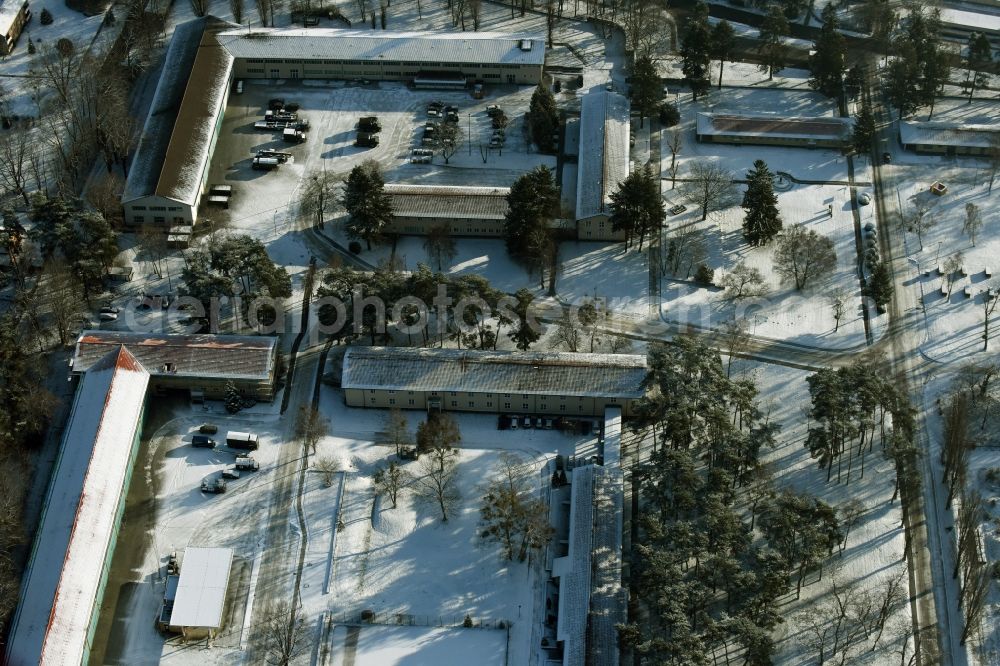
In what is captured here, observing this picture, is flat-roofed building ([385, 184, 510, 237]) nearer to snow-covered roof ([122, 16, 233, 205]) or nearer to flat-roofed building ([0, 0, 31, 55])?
snow-covered roof ([122, 16, 233, 205])

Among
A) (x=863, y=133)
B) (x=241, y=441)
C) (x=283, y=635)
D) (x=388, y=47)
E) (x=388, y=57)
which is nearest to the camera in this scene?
(x=283, y=635)

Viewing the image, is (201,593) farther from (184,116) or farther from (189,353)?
(184,116)

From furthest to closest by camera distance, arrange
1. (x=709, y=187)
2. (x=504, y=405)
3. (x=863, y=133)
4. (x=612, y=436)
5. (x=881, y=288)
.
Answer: (x=863, y=133) → (x=709, y=187) → (x=881, y=288) → (x=504, y=405) → (x=612, y=436)

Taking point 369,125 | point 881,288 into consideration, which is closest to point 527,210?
point 369,125

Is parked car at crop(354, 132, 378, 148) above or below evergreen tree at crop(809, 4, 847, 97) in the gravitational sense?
below

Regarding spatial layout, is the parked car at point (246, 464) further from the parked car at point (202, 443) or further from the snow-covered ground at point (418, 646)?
the snow-covered ground at point (418, 646)

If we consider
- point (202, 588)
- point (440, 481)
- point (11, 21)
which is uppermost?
point (11, 21)

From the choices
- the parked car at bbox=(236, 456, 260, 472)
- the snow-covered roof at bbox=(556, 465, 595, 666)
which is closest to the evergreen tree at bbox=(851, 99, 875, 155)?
the snow-covered roof at bbox=(556, 465, 595, 666)

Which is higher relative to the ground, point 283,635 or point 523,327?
point 523,327
